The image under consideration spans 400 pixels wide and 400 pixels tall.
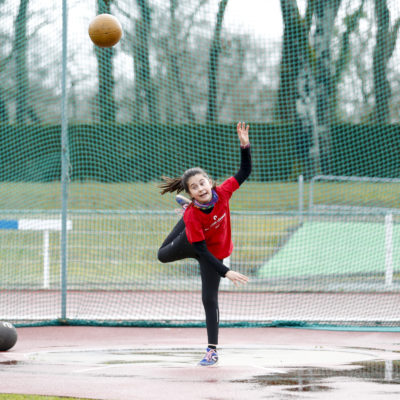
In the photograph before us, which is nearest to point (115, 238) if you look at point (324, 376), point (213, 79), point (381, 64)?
point (213, 79)

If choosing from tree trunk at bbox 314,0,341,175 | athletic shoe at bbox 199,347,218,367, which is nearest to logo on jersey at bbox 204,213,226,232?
athletic shoe at bbox 199,347,218,367

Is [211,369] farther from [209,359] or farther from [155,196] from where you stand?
[155,196]

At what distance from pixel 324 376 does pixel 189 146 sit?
8649 mm

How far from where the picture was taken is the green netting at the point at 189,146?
38.2 ft

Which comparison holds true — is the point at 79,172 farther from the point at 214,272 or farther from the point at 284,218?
the point at 214,272

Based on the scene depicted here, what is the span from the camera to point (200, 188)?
6.96 m

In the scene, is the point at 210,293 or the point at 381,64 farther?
the point at 381,64

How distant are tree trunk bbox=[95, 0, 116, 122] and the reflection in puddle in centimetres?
657

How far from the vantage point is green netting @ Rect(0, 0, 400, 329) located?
11.6 m

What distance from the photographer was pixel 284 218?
15.3 metres

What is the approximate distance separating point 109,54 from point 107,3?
34.0 inches

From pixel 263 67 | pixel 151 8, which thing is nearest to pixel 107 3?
pixel 151 8

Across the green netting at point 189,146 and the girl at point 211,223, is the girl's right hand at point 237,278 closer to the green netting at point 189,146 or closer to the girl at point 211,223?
the girl at point 211,223

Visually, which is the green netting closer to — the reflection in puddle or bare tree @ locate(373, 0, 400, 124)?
bare tree @ locate(373, 0, 400, 124)
